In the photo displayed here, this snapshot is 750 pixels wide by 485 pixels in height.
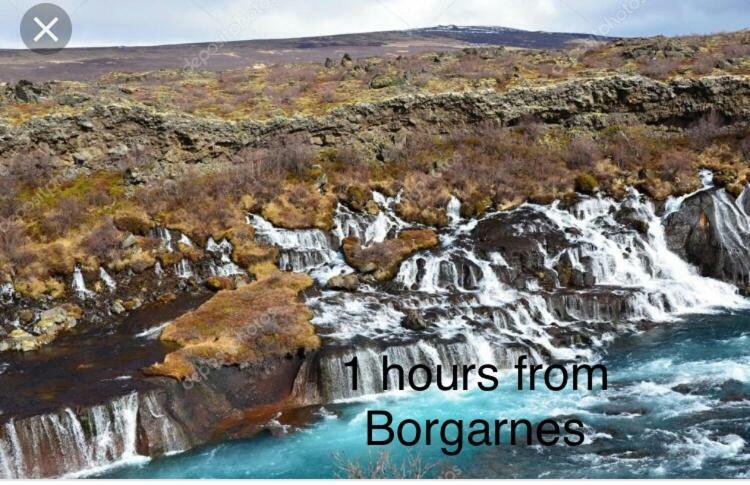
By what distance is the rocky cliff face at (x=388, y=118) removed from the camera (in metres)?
41.8

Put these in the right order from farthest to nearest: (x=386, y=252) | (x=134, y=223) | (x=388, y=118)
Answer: (x=388, y=118), (x=134, y=223), (x=386, y=252)

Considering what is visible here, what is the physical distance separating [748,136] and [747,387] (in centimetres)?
2562

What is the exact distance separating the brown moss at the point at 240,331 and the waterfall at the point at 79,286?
5.71 metres

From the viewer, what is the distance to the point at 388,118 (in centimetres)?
4706

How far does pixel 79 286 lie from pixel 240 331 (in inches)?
382

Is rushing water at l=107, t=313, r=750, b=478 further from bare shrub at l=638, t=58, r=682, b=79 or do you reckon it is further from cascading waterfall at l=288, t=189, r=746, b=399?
bare shrub at l=638, t=58, r=682, b=79

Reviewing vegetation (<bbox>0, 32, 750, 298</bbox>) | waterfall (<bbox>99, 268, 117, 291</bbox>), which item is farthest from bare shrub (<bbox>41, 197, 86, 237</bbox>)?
waterfall (<bbox>99, 268, 117, 291</bbox>)

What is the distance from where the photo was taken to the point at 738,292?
109 ft

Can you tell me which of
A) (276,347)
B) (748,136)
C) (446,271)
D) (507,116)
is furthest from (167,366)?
(748,136)

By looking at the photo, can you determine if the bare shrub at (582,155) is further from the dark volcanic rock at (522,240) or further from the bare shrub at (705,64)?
the bare shrub at (705,64)

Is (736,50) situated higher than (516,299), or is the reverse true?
(736,50)

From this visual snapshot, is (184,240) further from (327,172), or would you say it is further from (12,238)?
(327,172)

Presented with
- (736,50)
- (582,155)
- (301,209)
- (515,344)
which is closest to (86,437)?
(515,344)

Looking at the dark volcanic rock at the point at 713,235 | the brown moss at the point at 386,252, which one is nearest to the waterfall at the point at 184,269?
the brown moss at the point at 386,252
